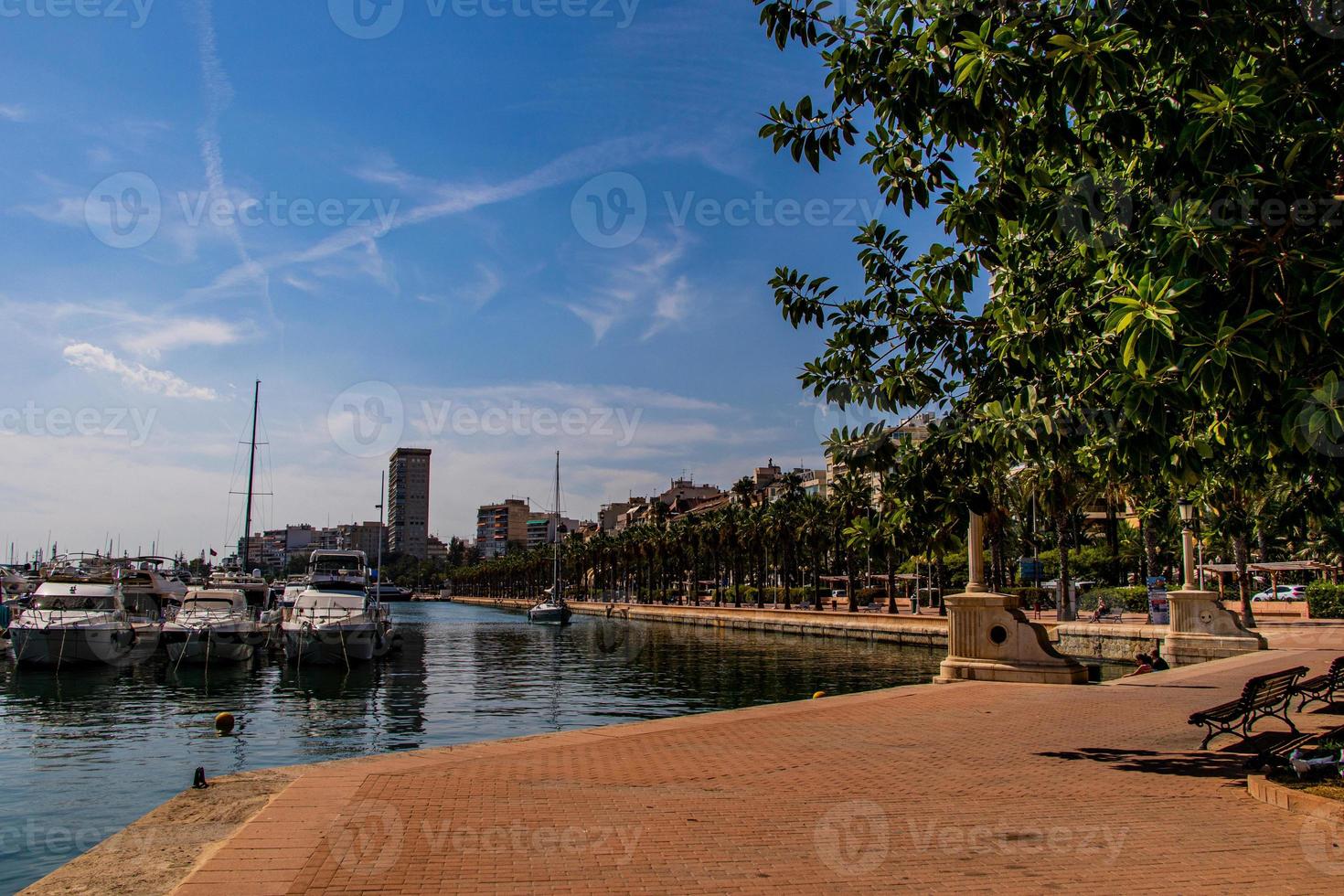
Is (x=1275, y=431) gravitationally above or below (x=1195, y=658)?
above

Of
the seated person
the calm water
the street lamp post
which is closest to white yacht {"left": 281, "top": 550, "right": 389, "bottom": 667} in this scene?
the calm water

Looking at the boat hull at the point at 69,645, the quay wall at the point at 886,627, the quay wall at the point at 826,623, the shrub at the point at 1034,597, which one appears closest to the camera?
the boat hull at the point at 69,645

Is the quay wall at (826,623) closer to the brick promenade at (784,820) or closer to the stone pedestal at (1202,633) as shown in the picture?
the stone pedestal at (1202,633)

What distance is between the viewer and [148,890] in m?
6.18

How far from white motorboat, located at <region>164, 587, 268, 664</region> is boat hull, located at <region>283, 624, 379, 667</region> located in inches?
87.0

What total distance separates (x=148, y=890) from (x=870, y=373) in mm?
7983

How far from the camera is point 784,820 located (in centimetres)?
761

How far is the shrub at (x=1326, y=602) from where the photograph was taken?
4497 cm

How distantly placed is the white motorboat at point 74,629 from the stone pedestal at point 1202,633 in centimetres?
3544

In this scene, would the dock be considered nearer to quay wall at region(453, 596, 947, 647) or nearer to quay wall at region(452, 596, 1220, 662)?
quay wall at region(452, 596, 1220, 662)

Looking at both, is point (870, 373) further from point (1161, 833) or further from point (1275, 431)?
point (1161, 833)

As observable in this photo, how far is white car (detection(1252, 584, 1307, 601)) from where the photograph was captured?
170 ft

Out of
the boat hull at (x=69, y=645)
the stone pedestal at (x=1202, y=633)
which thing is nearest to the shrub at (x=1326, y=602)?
the stone pedestal at (x=1202, y=633)

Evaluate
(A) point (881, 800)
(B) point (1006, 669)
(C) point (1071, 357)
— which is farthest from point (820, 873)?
(B) point (1006, 669)
